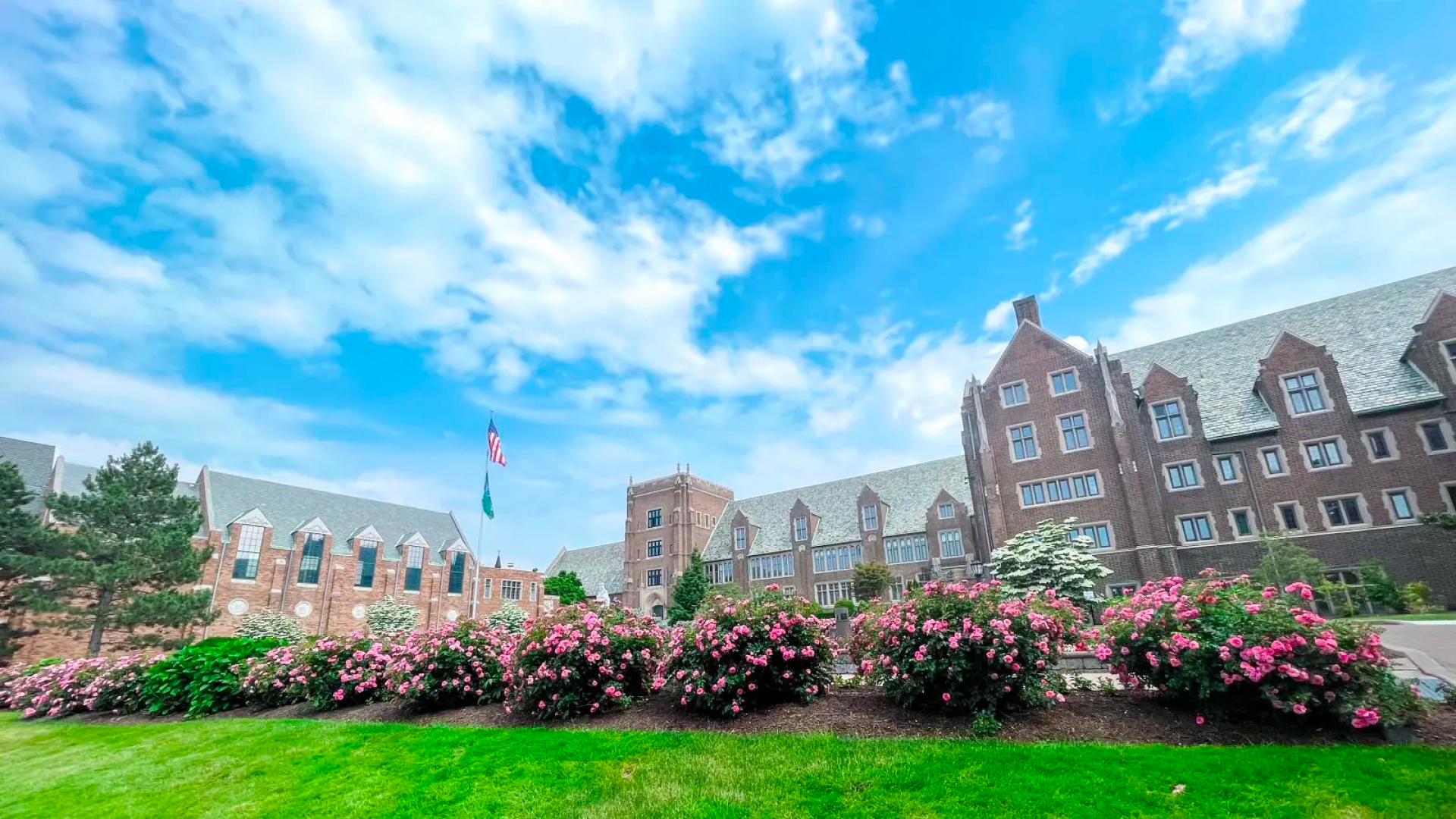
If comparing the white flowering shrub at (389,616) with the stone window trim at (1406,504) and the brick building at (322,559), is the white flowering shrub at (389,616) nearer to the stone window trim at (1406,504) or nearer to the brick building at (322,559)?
the brick building at (322,559)

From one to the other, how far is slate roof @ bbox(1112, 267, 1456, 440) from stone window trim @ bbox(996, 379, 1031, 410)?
5.43m

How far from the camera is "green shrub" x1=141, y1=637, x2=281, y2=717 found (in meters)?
14.2

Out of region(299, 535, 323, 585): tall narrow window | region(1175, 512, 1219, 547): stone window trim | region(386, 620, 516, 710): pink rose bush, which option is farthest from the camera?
region(299, 535, 323, 585): tall narrow window

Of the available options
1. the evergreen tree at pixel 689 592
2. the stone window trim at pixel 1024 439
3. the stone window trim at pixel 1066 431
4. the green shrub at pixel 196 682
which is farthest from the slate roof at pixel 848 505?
the green shrub at pixel 196 682

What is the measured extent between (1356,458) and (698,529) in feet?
146

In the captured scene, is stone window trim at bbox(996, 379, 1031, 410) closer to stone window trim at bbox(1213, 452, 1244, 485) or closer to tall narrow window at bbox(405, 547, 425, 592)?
stone window trim at bbox(1213, 452, 1244, 485)

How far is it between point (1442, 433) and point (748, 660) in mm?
31360

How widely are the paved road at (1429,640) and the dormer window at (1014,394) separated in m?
17.4

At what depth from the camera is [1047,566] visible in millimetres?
25672

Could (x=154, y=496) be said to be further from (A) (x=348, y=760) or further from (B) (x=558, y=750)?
(B) (x=558, y=750)

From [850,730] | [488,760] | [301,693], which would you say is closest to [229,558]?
[301,693]

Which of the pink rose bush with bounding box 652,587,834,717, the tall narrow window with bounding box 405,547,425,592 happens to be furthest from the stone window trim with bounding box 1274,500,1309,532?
the tall narrow window with bounding box 405,547,425,592

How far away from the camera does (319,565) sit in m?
49.3

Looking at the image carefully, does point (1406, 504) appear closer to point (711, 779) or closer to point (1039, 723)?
point (1039, 723)
